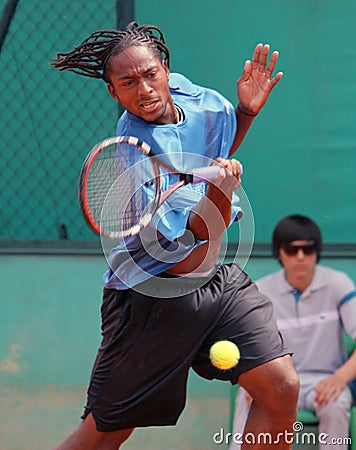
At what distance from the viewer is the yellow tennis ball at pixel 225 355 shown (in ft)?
12.0

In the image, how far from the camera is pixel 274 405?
3.64 metres

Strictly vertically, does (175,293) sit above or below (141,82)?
below

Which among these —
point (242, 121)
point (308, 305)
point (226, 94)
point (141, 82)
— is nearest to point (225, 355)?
point (242, 121)

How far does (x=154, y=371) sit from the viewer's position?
3.79 m

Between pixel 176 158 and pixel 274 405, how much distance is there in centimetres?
94

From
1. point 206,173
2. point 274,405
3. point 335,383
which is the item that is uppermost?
point 206,173

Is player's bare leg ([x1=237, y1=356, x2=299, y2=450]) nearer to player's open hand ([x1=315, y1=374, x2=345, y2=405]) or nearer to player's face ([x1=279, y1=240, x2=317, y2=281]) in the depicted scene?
player's open hand ([x1=315, y1=374, x2=345, y2=405])

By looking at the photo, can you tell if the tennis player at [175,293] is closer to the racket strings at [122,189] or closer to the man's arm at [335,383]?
the racket strings at [122,189]

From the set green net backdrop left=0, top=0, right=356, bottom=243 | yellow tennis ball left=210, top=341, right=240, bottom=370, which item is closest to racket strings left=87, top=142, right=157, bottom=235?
yellow tennis ball left=210, top=341, right=240, bottom=370

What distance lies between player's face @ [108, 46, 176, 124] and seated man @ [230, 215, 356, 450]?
5.06 feet

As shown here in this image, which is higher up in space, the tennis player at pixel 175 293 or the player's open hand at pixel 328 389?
the tennis player at pixel 175 293

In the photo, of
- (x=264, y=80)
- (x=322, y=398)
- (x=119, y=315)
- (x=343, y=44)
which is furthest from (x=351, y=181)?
(x=119, y=315)

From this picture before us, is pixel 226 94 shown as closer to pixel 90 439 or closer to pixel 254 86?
pixel 254 86

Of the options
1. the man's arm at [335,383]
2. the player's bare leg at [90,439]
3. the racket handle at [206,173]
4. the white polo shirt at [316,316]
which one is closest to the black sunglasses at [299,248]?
the white polo shirt at [316,316]
